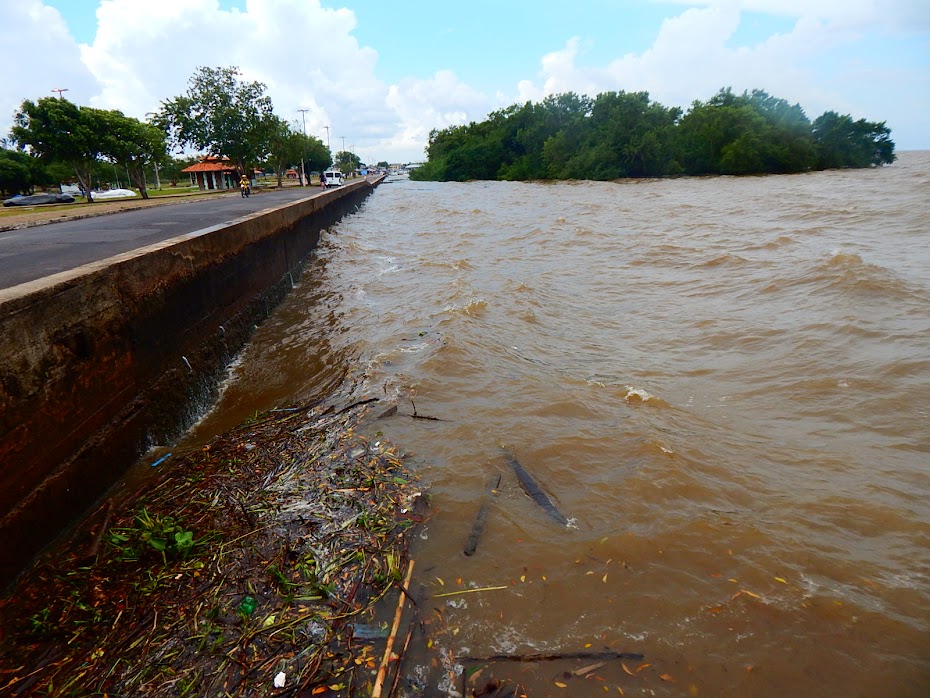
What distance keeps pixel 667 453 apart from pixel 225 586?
3.30m

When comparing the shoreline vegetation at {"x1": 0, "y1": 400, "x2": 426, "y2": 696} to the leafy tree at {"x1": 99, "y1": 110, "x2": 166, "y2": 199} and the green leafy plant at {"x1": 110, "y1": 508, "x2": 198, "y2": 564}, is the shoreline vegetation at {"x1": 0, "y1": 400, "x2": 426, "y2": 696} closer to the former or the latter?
the green leafy plant at {"x1": 110, "y1": 508, "x2": 198, "y2": 564}

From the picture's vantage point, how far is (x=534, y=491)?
3695 mm

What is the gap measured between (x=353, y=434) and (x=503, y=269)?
812 centimetres

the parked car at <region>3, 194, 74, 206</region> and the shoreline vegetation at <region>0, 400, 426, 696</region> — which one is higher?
the parked car at <region>3, 194, 74, 206</region>

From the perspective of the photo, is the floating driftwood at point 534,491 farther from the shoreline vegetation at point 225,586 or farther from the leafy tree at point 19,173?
the leafy tree at point 19,173

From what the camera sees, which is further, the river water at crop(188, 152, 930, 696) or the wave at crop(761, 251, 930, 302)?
the wave at crop(761, 251, 930, 302)

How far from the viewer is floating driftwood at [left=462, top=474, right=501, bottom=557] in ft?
10.3

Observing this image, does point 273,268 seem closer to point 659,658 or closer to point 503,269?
point 503,269

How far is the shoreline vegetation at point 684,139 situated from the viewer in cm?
4566

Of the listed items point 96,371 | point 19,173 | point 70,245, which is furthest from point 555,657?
point 19,173

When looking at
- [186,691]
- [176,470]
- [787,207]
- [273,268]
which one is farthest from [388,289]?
[787,207]

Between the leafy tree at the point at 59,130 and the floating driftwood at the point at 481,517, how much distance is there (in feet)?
110

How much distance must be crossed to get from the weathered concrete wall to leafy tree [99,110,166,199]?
27985 millimetres

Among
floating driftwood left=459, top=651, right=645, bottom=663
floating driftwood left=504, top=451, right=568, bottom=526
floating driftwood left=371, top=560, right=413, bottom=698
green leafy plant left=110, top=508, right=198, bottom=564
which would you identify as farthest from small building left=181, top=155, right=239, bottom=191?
floating driftwood left=459, top=651, right=645, bottom=663
